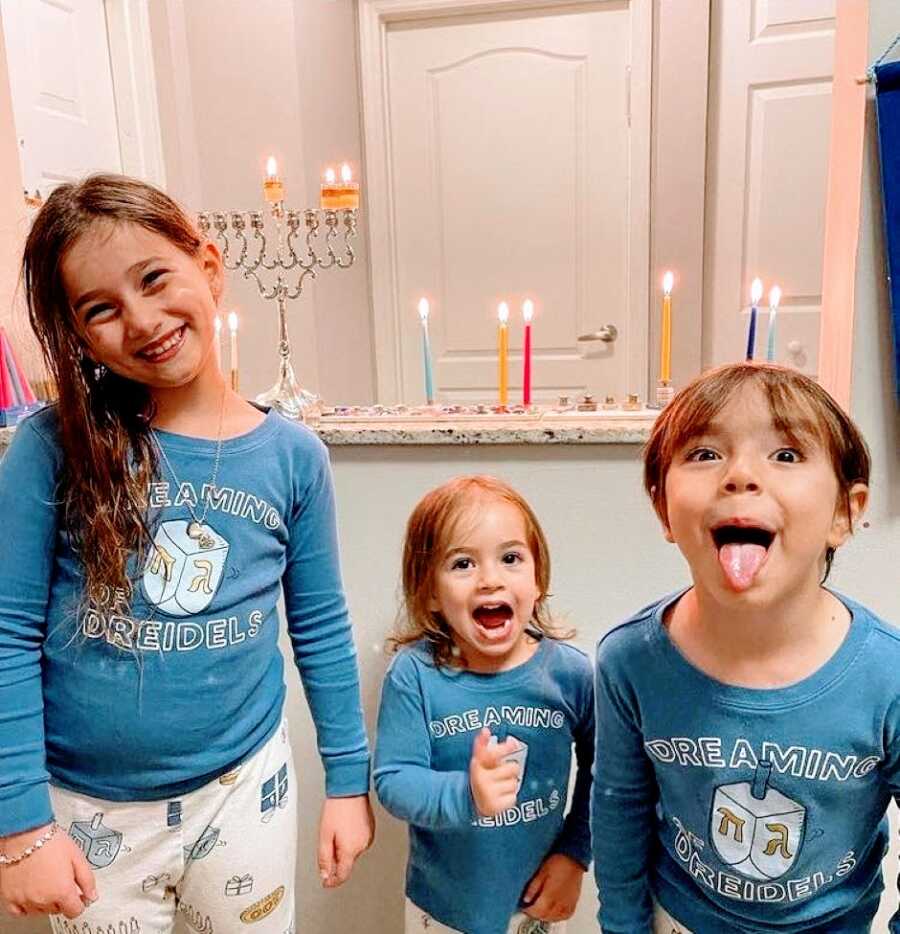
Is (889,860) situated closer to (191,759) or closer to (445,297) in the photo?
(191,759)

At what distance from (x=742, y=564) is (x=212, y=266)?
0.60 meters

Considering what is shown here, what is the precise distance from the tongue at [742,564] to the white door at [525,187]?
213 centimetres

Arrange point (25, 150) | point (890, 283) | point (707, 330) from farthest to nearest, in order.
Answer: point (707, 330) → point (25, 150) → point (890, 283)

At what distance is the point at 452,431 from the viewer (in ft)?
4.09

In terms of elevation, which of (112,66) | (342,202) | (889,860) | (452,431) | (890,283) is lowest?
(889,860)

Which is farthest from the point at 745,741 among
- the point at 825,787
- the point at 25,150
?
the point at 25,150

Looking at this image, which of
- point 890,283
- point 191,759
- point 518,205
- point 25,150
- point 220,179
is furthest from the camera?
point 518,205

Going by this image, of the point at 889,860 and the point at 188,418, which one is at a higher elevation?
the point at 188,418

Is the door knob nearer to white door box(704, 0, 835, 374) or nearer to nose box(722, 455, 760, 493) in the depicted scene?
white door box(704, 0, 835, 374)

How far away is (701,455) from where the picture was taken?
0.70 metres

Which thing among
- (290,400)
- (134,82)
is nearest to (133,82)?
(134,82)

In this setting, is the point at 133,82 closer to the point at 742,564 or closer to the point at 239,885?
the point at 239,885

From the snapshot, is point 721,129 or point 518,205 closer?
point 721,129

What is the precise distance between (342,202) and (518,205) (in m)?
1.69
